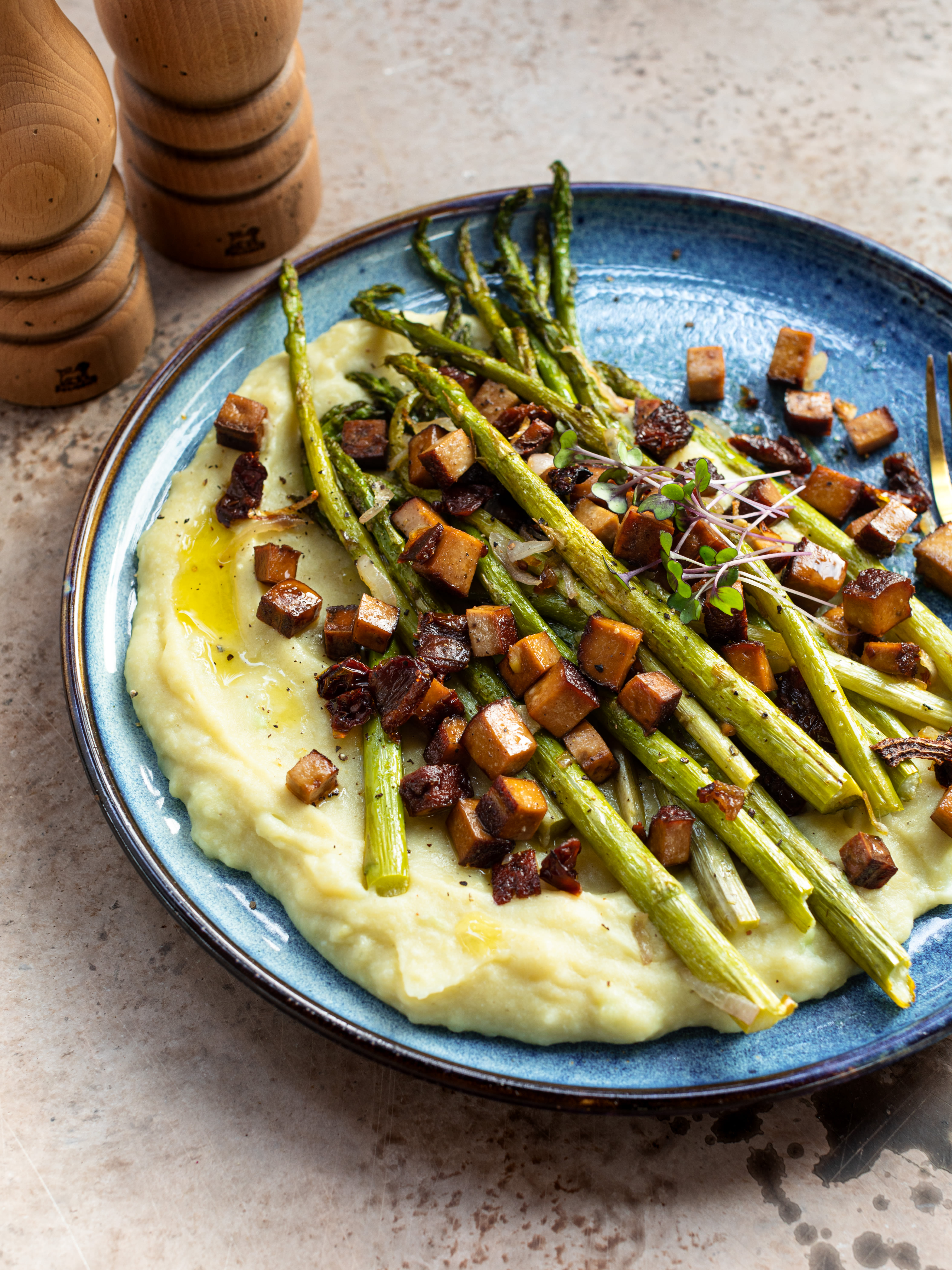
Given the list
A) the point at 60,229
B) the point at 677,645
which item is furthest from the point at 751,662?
the point at 60,229

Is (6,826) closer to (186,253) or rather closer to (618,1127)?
(618,1127)

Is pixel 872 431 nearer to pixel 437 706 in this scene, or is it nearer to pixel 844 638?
pixel 844 638

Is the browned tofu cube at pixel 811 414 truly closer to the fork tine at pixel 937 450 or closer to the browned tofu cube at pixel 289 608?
the fork tine at pixel 937 450

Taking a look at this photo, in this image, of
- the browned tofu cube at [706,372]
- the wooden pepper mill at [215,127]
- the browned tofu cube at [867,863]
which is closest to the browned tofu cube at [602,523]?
the browned tofu cube at [706,372]

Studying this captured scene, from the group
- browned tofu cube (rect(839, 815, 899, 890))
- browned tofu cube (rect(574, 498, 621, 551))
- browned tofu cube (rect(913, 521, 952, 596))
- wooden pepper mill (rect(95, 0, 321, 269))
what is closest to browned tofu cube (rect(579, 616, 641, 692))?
browned tofu cube (rect(574, 498, 621, 551))

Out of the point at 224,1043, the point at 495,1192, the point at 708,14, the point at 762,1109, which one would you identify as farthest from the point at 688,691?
the point at 708,14

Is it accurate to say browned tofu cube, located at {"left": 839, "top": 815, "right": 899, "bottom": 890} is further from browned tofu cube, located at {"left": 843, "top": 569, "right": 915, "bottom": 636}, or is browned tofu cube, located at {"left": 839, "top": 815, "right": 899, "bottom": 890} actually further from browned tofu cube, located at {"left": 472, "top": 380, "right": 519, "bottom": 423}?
browned tofu cube, located at {"left": 472, "top": 380, "right": 519, "bottom": 423}
